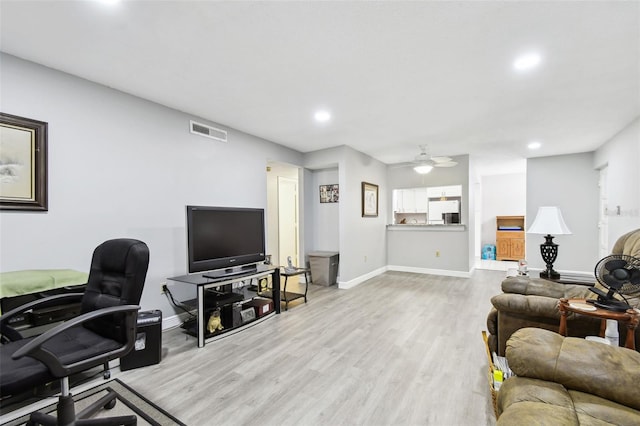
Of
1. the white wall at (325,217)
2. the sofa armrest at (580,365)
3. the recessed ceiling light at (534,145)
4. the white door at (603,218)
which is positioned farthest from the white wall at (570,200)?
the sofa armrest at (580,365)

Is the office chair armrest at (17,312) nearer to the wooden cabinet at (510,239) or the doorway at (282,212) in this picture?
the doorway at (282,212)

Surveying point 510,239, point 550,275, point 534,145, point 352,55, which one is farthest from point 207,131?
point 510,239

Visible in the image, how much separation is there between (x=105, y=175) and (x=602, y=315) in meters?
4.06

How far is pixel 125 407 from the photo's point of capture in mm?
1880

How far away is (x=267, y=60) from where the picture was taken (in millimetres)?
2344

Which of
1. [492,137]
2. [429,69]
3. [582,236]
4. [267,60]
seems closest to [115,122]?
[267,60]

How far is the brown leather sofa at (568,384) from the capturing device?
3.57 ft

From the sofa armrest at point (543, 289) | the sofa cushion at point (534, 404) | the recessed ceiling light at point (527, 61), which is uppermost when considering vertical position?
the recessed ceiling light at point (527, 61)

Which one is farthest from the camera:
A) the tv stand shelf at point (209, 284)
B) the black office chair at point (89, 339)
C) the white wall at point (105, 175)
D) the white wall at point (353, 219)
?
the white wall at point (353, 219)

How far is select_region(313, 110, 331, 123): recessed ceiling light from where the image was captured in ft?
11.5

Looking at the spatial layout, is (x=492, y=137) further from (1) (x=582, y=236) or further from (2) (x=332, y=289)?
(2) (x=332, y=289)

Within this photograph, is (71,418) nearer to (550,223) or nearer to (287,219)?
(550,223)

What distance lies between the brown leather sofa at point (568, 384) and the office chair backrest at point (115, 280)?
1983mm

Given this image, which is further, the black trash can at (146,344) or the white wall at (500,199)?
the white wall at (500,199)
